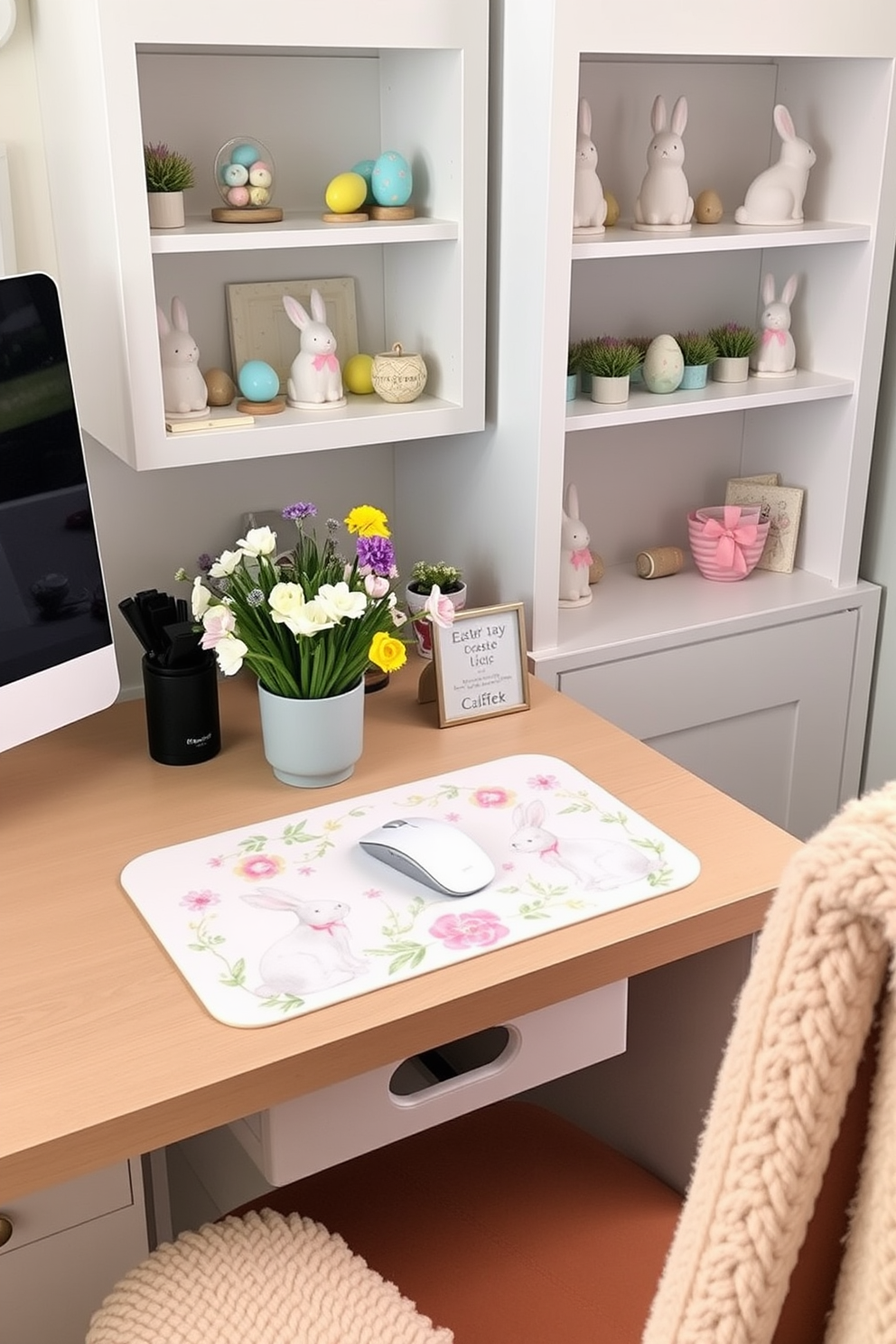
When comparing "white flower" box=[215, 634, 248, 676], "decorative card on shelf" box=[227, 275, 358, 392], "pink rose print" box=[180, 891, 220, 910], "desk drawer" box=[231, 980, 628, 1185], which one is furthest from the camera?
"decorative card on shelf" box=[227, 275, 358, 392]

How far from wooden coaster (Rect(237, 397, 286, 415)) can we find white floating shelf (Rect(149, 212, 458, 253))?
18 cm

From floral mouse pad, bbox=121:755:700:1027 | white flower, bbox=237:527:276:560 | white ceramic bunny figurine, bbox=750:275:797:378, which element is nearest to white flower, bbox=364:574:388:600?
white flower, bbox=237:527:276:560

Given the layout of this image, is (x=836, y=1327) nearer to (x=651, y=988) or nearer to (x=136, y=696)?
(x=651, y=988)

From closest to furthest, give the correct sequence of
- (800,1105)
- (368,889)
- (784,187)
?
(800,1105) < (368,889) < (784,187)

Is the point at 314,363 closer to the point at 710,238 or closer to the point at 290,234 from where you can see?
the point at 290,234

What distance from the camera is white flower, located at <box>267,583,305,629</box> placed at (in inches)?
52.7

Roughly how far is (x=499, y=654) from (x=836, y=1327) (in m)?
1.07

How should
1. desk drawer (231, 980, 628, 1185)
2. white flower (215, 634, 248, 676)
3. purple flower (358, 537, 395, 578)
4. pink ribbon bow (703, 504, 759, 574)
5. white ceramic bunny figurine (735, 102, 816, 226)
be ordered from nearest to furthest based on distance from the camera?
1. desk drawer (231, 980, 628, 1185)
2. white flower (215, 634, 248, 676)
3. purple flower (358, 537, 395, 578)
4. white ceramic bunny figurine (735, 102, 816, 226)
5. pink ribbon bow (703, 504, 759, 574)

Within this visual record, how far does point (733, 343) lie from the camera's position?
1.86m

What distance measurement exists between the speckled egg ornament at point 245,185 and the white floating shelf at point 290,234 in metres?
0.01

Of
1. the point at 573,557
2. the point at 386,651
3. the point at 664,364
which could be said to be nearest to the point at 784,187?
the point at 664,364

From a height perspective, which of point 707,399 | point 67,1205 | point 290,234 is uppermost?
point 290,234

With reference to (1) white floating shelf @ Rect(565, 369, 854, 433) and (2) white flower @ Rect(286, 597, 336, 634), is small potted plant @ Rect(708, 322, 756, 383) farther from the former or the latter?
(2) white flower @ Rect(286, 597, 336, 634)

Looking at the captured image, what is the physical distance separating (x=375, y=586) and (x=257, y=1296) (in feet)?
2.30
